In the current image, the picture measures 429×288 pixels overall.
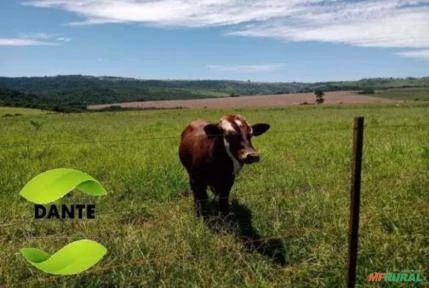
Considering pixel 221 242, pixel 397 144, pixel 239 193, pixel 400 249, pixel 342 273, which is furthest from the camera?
pixel 397 144

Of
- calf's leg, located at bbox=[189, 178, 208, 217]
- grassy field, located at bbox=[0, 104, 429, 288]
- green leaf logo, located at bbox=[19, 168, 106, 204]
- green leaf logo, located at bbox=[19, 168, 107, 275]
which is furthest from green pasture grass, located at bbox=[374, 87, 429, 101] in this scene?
green leaf logo, located at bbox=[19, 168, 106, 204]

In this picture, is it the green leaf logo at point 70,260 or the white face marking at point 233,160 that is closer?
the green leaf logo at point 70,260

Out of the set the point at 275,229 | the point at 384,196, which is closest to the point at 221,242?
the point at 275,229

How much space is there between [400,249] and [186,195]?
4563mm

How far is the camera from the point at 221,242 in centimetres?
615

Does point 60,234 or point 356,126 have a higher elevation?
point 356,126

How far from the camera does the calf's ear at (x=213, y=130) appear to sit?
7280 mm

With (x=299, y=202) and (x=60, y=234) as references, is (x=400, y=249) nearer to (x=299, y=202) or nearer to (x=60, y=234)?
(x=299, y=202)

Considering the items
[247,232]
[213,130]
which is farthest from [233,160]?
[247,232]

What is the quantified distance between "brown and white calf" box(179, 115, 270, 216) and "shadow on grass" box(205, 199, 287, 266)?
278 millimetres

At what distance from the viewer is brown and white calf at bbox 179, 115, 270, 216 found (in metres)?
7.10

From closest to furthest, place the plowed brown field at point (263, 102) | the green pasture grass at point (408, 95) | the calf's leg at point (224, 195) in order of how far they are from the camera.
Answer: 1. the calf's leg at point (224, 195)
2. the plowed brown field at point (263, 102)
3. the green pasture grass at point (408, 95)

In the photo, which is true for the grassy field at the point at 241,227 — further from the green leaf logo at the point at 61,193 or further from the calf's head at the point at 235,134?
the green leaf logo at the point at 61,193

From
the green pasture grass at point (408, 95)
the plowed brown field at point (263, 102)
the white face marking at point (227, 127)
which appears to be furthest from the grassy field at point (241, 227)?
the green pasture grass at point (408, 95)
